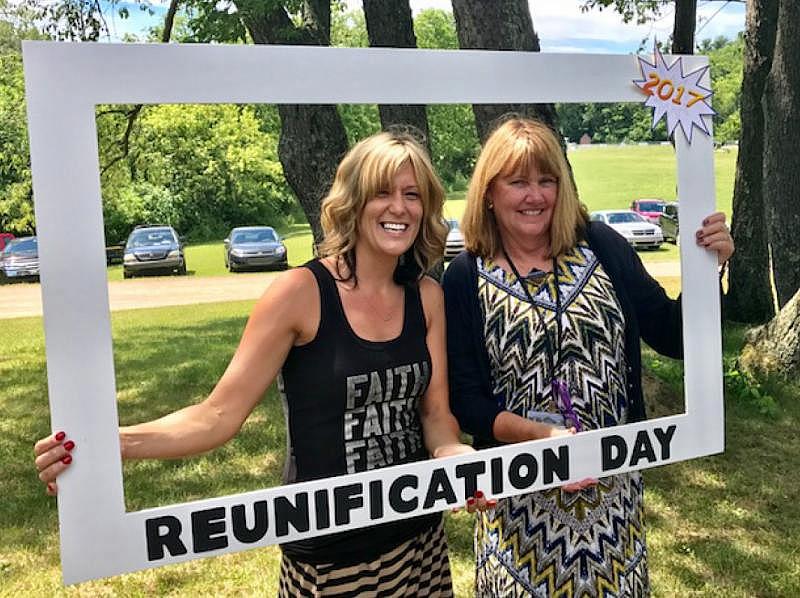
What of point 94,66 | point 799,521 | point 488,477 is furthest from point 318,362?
point 799,521

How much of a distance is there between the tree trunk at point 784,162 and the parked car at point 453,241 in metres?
6.35

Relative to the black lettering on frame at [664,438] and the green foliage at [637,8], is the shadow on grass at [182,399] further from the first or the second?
the green foliage at [637,8]

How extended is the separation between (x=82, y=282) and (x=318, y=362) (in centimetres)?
54

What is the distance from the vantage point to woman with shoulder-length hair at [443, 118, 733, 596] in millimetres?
1823

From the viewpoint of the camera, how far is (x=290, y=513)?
1.74 m

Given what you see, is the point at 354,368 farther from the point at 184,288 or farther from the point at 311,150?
the point at 311,150

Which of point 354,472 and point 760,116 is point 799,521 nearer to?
point 354,472

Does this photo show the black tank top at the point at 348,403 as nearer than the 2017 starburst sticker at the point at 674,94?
Yes

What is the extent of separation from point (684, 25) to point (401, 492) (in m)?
7.60

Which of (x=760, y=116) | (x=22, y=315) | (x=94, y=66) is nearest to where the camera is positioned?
(x=94, y=66)

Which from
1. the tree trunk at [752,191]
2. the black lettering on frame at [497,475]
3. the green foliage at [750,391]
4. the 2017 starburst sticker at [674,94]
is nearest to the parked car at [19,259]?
the black lettering on frame at [497,475]

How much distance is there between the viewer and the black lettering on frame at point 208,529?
5.58 feet

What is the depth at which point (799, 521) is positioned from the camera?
4.03 metres

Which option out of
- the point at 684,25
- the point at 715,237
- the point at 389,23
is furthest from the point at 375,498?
the point at 684,25
